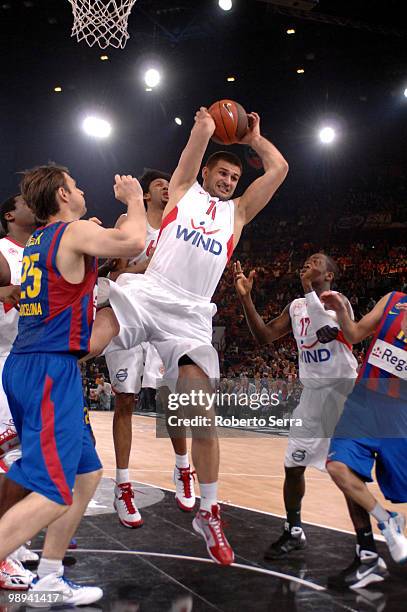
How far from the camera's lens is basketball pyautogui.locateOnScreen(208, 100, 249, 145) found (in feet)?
13.2

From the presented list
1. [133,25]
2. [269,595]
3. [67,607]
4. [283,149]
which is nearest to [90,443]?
[67,607]

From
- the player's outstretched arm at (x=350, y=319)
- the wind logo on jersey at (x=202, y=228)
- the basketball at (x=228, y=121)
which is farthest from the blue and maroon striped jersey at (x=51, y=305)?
the player's outstretched arm at (x=350, y=319)

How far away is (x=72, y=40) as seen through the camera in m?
13.3

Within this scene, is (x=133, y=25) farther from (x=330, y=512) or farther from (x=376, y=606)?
(x=376, y=606)

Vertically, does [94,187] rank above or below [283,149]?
below

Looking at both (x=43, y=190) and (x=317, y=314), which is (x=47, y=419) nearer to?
(x=43, y=190)

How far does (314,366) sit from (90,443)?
84.0 inches

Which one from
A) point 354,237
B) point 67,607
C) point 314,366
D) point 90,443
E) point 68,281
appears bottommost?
point 67,607

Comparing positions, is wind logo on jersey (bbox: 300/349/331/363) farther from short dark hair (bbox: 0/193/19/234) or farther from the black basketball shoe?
short dark hair (bbox: 0/193/19/234)

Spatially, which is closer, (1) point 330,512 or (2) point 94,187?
(1) point 330,512

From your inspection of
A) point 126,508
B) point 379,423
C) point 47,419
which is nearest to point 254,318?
point 379,423

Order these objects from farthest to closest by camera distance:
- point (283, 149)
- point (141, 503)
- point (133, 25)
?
1. point (283, 149)
2. point (133, 25)
3. point (141, 503)

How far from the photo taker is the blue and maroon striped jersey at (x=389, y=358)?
4039 millimetres

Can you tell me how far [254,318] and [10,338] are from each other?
186 centimetres
